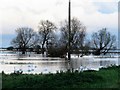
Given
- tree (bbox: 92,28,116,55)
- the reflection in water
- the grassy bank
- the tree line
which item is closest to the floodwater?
the reflection in water

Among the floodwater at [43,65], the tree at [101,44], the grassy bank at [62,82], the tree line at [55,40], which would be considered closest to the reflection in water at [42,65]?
the floodwater at [43,65]

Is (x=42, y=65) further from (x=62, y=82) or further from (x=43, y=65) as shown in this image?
(x=62, y=82)

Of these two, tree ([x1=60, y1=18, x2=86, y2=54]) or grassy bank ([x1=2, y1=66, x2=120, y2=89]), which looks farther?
tree ([x1=60, y1=18, x2=86, y2=54])

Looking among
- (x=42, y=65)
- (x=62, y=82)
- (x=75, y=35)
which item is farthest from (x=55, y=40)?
(x=62, y=82)

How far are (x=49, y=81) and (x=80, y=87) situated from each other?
113cm

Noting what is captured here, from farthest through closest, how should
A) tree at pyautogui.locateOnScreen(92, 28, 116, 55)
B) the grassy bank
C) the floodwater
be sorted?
1. tree at pyautogui.locateOnScreen(92, 28, 116, 55)
2. the floodwater
3. the grassy bank

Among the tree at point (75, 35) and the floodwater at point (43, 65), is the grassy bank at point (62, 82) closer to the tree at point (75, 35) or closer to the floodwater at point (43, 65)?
the floodwater at point (43, 65)

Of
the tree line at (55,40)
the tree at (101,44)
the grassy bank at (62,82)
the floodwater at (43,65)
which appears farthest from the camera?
the tree at (101,44)

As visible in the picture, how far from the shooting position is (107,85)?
1086 centimetres

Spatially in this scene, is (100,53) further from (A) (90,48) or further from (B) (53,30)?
(B) (53,30)

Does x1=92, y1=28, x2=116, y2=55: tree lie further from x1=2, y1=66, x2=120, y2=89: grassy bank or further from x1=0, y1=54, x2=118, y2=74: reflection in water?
x1=2, y1=66, x2=120, y2=89: grassy bank

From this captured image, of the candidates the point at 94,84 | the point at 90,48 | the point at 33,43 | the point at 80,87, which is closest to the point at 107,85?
the point at 94,84

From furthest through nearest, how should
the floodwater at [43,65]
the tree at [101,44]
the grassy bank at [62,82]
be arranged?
the tree at [101,44] < the floodwater at [43,65] < the grassy bank at [62,82]

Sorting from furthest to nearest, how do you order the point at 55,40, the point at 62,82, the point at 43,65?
the point at 55,40, the point at 43,65, the point at 62,82
